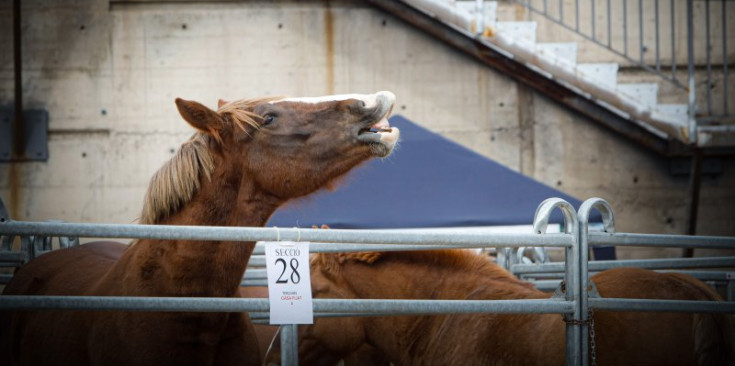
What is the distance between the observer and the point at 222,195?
340 cm

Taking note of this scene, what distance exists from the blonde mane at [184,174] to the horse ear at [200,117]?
33mm

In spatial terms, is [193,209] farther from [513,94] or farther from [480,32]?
[513,94]

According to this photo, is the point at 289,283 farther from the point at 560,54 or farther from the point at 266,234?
the point at 560,54

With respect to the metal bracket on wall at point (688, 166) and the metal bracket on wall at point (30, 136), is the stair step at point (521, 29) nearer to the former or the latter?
the metal bracket on wall at point (688, 166)

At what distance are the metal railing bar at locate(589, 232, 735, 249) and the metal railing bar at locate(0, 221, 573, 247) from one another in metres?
0.16

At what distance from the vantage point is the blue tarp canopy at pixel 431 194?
7.65 meters

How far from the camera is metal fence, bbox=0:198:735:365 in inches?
103

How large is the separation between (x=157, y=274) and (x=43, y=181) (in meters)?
7.10

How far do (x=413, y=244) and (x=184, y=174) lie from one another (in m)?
1.06

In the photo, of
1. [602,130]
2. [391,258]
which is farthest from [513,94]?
[391,258]

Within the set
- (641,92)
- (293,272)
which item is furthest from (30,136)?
(293,272)

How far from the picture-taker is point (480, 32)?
8.70 metres

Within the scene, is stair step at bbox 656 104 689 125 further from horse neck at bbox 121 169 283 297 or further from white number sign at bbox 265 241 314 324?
white number sign at bbox 265 241 314 324

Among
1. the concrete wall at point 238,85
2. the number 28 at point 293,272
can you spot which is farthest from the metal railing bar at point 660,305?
the concrete wall at point 238,85
